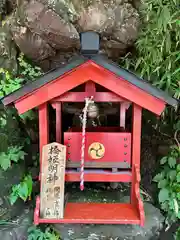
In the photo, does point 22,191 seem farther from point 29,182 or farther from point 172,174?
point 172,174

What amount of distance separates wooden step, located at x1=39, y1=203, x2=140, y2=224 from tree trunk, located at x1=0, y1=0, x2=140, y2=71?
5.73 ft

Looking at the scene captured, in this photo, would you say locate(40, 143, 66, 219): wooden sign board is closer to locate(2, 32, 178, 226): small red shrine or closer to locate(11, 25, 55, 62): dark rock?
locate(2, 32, 178, 226): small red shrine

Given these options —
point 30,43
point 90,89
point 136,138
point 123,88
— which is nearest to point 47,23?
point 30,43

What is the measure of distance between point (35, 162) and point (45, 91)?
142 cm

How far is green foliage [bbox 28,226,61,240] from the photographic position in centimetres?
307

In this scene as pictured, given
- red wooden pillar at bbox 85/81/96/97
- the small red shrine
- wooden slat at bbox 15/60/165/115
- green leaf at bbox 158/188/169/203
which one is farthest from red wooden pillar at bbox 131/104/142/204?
green leaf at bbox 158/188/169/203

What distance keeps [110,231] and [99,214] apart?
324mm

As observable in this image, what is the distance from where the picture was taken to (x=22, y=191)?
334cm

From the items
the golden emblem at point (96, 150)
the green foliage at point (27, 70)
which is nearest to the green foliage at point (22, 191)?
the golden emblem at point (96, 150)

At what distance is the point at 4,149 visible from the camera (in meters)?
3.46

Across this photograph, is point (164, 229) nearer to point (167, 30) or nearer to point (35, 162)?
point (35, 162)

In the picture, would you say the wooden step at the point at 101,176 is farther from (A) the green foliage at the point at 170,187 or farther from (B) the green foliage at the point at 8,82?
(B) the green foliage at the point at 8,82

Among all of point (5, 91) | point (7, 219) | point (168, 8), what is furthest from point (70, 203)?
point (168, 8)

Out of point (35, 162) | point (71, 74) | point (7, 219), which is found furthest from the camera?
point (35, 162)
